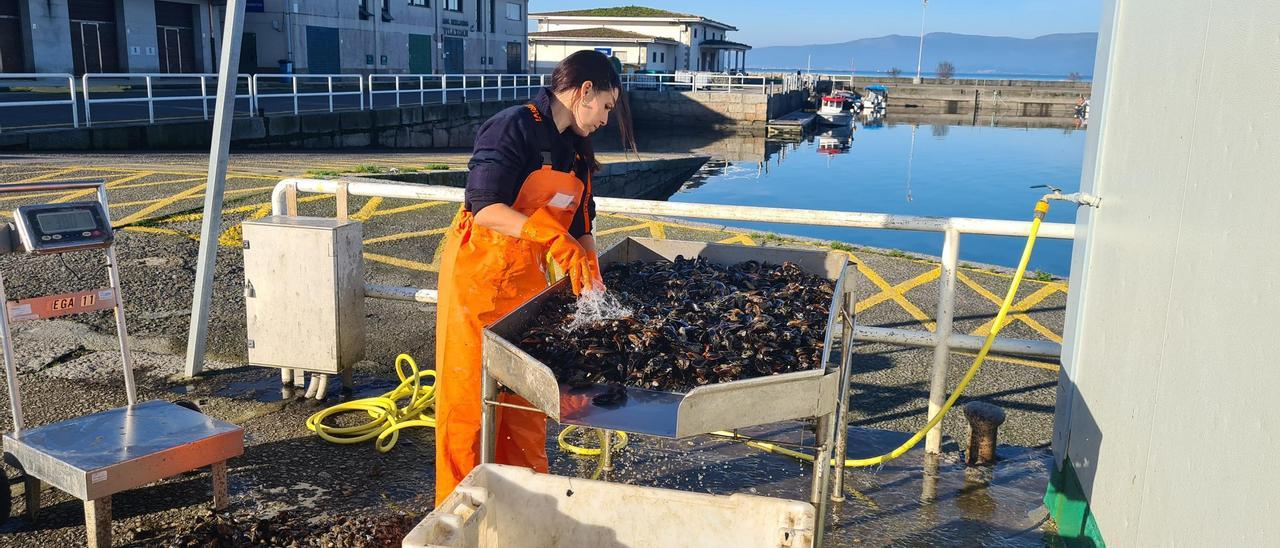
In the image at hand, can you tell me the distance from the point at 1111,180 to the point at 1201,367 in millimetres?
1303

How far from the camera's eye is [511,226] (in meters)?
3.18

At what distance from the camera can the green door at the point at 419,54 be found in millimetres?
41000

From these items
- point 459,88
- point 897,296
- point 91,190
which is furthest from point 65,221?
point 459,88

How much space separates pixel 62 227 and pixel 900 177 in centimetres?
3782

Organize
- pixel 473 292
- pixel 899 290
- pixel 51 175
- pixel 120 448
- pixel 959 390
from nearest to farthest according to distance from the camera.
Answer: pixel 473 292 → pixel 120 448 → pixel 959 390 → pixel 899 290 → pixel 51 175

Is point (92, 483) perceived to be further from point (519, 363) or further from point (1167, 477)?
point (1167, 477)

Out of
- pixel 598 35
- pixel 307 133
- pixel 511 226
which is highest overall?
pixel 598 35

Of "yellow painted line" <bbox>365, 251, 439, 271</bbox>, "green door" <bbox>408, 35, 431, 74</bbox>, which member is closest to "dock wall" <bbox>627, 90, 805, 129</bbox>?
"green door" <bbox>408, 35, 431, 74</bbox>

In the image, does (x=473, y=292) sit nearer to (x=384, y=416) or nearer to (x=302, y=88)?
(x=384, y=416)

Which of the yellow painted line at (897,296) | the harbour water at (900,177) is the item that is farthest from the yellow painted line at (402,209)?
the yellow painted line at (897,296)

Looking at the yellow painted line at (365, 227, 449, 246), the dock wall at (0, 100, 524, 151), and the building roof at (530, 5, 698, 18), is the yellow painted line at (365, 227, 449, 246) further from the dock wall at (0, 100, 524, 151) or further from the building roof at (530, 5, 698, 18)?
the building roof at (530, 5, 698, 18)

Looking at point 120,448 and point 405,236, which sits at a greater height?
point 120,448

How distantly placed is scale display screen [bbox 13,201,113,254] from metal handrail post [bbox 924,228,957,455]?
11.9 feet

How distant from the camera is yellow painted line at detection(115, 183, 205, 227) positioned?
9727 millimetres
